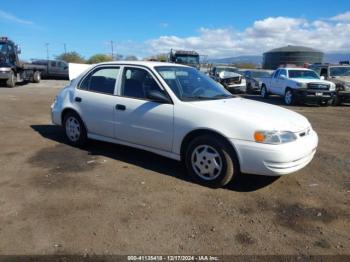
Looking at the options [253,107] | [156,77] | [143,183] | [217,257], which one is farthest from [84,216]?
[253,107]

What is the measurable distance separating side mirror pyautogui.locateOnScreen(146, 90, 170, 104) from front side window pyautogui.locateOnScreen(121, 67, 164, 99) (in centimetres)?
11

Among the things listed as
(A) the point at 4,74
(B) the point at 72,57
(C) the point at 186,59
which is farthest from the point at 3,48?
(B) the point at 72,57

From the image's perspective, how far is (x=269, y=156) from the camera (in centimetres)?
452

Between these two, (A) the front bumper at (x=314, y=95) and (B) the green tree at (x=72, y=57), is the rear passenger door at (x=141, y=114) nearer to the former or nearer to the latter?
(A) the front bumper at (x=314, y=95)

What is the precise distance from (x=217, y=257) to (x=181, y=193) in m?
1.49

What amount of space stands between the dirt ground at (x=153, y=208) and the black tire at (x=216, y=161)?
128mm

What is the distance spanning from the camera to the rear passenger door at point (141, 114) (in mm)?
5289

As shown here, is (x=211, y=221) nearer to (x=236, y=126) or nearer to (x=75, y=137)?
→ (x=236, y=126)

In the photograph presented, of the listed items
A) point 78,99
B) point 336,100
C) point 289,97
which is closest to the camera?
point 78,99

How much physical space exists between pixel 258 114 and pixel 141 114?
174cm

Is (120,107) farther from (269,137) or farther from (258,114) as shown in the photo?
(269,137)

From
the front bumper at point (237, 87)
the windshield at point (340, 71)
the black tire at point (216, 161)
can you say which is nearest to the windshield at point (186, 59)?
the front bumper at point (237, 87)

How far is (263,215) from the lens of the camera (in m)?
4.22

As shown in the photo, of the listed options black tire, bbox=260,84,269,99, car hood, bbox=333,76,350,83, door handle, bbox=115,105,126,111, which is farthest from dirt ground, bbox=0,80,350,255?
black tire, bbox=260,84,269,99
